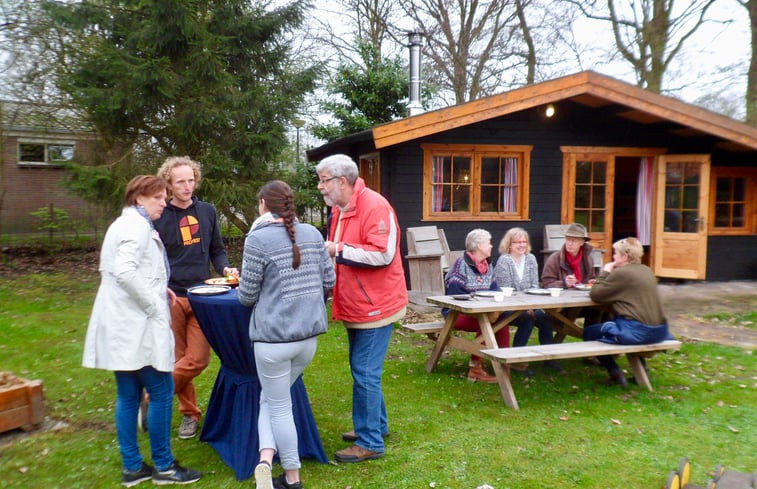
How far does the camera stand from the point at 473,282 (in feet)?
16.4

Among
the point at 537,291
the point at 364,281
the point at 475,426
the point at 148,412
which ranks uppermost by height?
the point at 364,281

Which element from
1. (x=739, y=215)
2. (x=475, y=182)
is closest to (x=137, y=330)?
(x=475, y=182)

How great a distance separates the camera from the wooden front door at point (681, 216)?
9.22 metres

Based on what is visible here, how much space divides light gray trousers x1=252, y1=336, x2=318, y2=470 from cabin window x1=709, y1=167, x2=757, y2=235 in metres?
9.29

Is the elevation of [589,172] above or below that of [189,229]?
above

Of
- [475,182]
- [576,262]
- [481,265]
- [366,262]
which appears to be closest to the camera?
[366,262]

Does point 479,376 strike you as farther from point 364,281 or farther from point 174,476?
point 174,476

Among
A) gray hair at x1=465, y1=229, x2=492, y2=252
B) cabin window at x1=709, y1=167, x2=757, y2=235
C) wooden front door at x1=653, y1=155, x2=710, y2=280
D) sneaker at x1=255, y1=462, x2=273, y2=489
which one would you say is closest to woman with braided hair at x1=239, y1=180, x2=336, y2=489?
sneaker at x1=255, y1=462, x2=273, y2=489

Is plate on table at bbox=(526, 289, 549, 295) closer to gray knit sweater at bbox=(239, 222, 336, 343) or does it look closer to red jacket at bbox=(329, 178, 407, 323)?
red jacket at bbox=(329, 178, 407, 323)

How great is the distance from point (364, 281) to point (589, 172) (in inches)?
290

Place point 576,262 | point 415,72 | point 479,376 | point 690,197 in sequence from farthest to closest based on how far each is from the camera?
point 415,72, point 690,197, point 576,262, point 479,376

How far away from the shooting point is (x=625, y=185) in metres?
12.8

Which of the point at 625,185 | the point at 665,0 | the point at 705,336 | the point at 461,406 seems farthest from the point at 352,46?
the point at 461,406

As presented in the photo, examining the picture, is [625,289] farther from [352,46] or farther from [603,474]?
[352,46]
